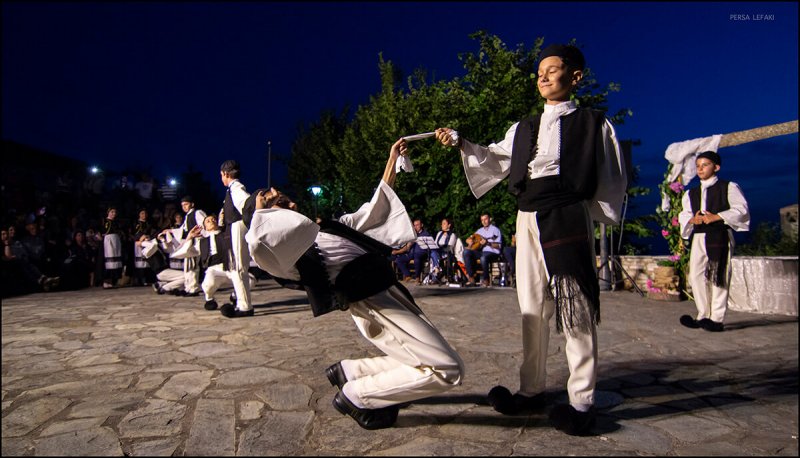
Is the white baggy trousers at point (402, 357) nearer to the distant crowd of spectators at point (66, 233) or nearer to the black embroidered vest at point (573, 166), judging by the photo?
the black embroidered vest at point (573, 166)

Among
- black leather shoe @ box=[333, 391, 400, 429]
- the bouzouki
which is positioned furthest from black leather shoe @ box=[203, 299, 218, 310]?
the bouzouki

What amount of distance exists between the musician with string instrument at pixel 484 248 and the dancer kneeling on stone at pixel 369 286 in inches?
334

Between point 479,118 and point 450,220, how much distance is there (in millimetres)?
2550

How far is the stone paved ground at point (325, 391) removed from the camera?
265 centimetres

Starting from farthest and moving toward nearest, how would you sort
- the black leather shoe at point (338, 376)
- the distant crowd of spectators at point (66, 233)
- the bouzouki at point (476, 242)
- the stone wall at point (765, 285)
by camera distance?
1. the bouzouki at point (476, 242)
2. the distant crowd of spectators at point (66, 233)
3. the stone wall at point (765, 285)
4. the black leather shoe at point (338, 376)

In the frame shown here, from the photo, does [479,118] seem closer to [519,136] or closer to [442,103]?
[442,103]

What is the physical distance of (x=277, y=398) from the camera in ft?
11.1

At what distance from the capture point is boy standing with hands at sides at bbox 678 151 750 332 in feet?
18.5

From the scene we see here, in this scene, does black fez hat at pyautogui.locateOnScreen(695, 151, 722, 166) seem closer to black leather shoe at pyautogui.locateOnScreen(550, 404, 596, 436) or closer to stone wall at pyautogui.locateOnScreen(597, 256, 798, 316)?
stone wall at pyautogui.locateOnScreen(597, 256, 798, 316)

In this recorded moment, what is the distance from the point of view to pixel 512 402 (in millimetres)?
3023

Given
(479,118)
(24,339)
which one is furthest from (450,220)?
(24,339)

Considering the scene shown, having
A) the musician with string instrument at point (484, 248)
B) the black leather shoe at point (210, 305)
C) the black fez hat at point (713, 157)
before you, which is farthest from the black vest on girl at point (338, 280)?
the musician with string instrument at point (484, 248)

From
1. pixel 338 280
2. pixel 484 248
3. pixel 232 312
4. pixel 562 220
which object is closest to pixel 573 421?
pixel 562 220

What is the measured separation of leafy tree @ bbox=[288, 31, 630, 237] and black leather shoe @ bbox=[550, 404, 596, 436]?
26.1 ft
